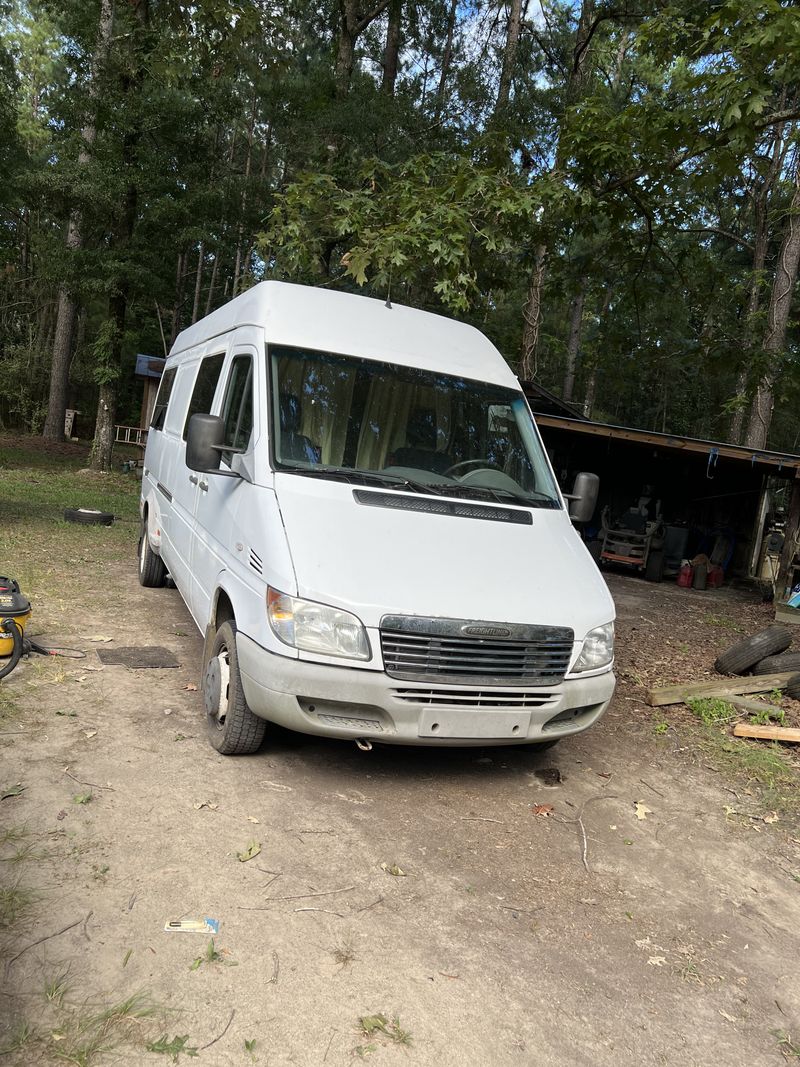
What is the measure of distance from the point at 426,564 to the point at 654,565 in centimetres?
1234

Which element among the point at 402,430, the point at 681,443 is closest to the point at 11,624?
the point at 402,430

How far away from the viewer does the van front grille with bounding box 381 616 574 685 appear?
12.2 feet

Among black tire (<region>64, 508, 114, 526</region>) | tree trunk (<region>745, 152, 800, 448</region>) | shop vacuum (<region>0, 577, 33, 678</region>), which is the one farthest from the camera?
tree trunk (<region>745, 152, 800, 448</region>)

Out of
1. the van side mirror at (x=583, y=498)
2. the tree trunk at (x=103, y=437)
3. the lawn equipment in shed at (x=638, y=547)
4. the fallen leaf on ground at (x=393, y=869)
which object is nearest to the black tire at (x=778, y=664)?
the van side mirror at (x=583, y=498)

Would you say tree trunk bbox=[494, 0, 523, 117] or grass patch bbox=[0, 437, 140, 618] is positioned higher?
tree trunk bbox=[494, 0, 523, 117]

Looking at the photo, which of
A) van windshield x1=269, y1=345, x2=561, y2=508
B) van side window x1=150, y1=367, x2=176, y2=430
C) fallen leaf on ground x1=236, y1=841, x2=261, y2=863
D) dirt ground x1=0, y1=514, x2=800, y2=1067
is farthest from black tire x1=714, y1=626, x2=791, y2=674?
van side window x1=150, y1=367, x2=176, y2=430

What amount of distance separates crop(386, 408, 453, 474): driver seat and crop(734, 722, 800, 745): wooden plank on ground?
3006 millimetres

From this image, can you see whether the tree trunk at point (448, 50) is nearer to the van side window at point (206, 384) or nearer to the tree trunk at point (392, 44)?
the tree trunk at point (392, 44)

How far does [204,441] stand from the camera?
4.39 metres

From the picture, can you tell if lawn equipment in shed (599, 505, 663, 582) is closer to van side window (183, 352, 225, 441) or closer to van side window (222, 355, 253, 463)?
van side window (183, 352, 225, 441)

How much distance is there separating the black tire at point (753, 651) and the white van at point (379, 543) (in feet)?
10.6

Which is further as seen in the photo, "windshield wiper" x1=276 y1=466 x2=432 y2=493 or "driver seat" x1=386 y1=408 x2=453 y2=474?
"driver seat" x1=386 y1=408 x2=453 y2=474

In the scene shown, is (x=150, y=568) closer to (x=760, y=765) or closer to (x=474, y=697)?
(x=474, y=697)

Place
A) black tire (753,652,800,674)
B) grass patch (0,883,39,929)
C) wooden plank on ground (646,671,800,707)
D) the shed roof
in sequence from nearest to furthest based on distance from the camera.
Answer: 1. grass patch (0,883,39,929)
2. wooden plank on ground (646,671,800,707)
3. black tire (753,652,800,674)
4. the shed roof
